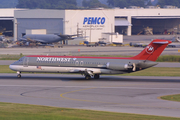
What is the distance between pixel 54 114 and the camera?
17344mm

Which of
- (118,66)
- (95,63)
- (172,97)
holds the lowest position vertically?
(172,97)

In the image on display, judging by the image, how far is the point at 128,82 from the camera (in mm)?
32781

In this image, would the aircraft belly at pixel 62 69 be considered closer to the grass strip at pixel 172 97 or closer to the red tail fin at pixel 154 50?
the red tail fin at pixel 154 50

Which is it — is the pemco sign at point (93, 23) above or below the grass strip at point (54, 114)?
above

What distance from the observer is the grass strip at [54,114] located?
16.1 m

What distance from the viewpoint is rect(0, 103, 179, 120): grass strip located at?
16.1 m

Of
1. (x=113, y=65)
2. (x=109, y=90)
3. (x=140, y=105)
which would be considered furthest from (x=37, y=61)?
(x=140, y=105)

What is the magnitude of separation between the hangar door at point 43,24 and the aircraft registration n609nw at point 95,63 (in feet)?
269

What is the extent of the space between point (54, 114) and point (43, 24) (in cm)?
10415

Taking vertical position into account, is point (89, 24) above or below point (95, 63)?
above

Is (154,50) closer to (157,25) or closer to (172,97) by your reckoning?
(172,97)

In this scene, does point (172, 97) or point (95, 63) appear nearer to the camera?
point (172, 97)

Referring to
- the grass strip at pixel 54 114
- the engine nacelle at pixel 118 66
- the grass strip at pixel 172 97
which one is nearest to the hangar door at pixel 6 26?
the engine nacelle at pixel 118 66

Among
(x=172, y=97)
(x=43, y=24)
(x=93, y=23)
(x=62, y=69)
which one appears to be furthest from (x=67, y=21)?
(x=172, y=97)
